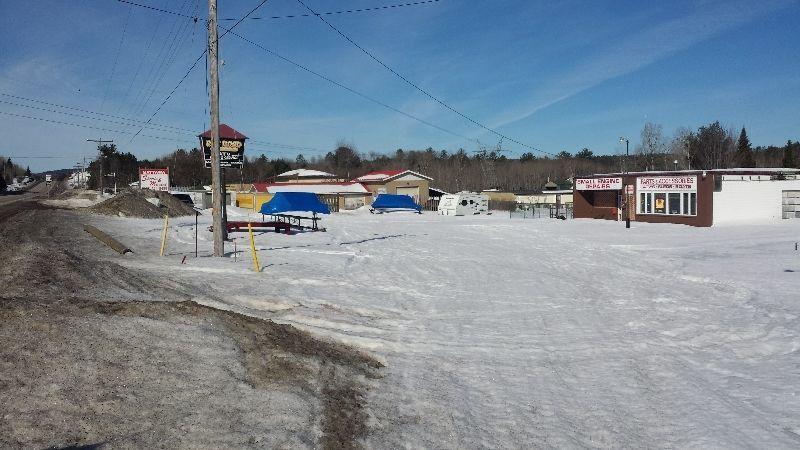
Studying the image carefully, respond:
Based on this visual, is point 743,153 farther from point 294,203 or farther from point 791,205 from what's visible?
point 294,203

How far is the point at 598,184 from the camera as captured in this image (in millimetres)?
44938

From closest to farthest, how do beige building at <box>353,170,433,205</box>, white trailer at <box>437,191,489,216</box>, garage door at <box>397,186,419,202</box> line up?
white trailer at <box>437,191,489,216</box> < beige building at <box>353,170,433,205</box> < garage door at <box>397,186,419,202</box>

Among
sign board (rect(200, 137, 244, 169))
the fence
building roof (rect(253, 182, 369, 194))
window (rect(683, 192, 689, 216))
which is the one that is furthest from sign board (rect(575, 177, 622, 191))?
sign board (rect(200, 137, 244, 169))

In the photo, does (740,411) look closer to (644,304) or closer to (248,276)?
(644,304)

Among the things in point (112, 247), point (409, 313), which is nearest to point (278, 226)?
point (112, 247)

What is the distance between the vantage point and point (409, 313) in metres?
10.9

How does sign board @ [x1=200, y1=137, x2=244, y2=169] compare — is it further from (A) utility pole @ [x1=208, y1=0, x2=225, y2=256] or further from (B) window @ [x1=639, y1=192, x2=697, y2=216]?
(B) window @ [x1=639, y1=192, x2=697, y2=216]

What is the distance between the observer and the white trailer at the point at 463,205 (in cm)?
5694

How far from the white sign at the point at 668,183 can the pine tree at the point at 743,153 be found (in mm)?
67737

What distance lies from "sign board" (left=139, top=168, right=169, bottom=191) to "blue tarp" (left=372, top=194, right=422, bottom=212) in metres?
23.0

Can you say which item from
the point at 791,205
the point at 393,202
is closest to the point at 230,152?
the point at 791,205

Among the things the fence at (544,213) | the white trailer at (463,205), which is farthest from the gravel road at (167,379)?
the white trailer at (463,205)

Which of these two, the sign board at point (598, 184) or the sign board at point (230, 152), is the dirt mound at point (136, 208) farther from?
the sign board at point (598, 184)

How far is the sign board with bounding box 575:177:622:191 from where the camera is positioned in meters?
43.4
